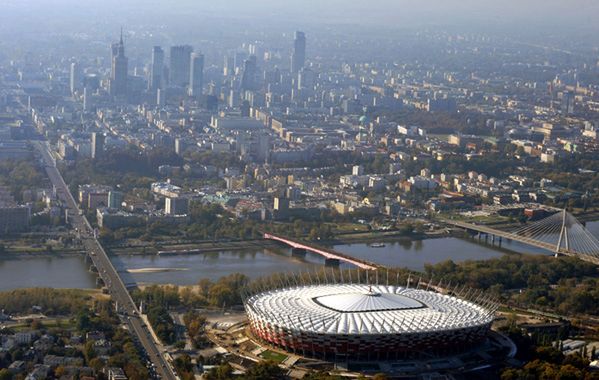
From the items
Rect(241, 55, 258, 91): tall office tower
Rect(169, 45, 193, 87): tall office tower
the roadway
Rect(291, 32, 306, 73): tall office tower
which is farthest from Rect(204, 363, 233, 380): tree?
Rect(291, 32, 306, 73): tall office tower

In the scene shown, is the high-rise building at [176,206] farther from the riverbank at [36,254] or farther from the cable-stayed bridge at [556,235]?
the cable-stayed bridge at [556,235]

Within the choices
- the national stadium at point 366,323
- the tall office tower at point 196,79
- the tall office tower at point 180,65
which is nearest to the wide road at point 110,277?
the national stadium at point 366,323

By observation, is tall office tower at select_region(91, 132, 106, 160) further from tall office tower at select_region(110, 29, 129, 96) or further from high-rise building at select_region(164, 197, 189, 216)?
tall office tower at select_region(110, 29, 129, 96)

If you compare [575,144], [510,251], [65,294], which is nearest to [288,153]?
[575,144]

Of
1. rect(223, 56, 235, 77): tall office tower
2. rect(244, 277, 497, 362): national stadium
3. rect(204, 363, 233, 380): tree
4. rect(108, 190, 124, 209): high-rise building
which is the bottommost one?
rect(223, 56, 235, 77): tall office tower

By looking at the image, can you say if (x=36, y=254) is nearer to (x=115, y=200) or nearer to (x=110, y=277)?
(x=110, y=277)

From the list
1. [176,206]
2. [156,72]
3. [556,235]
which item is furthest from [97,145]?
[156,72]
